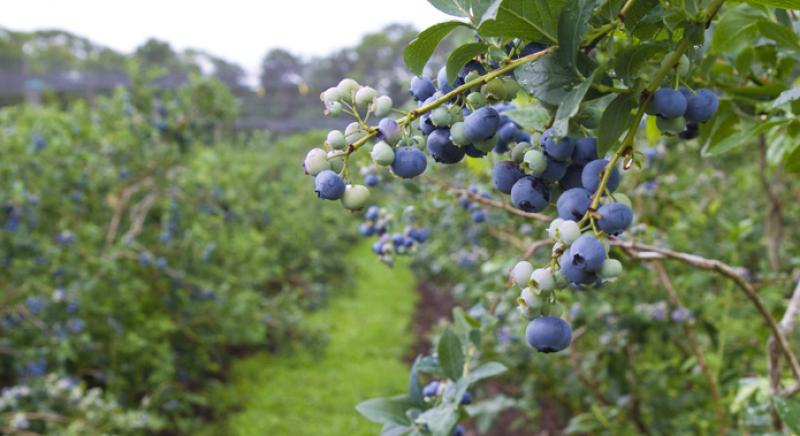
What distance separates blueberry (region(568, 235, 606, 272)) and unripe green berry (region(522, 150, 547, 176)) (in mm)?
93

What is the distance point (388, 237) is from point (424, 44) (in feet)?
3.20

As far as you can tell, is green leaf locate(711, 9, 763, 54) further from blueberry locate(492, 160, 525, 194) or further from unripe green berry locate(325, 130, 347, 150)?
unripe green berry locate(325, 130, 347, 150)

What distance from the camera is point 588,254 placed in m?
0.47

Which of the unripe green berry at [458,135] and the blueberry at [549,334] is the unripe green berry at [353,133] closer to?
the unripe green berry at [458,135]

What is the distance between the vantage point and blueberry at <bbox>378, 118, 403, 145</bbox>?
1.81ft

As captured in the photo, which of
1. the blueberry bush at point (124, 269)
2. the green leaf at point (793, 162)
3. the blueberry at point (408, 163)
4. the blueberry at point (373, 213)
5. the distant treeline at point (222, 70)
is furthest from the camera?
the distant treeline at point (222, 70)

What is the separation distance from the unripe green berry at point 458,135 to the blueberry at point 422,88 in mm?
92

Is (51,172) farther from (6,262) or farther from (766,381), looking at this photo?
(766,381)

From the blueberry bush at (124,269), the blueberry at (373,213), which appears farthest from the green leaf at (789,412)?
the blueberry bush at (124,269)

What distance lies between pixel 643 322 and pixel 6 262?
345 centimetres

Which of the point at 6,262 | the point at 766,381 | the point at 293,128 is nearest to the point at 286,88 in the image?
the point at 293,128

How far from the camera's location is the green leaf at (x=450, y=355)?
3.02ft

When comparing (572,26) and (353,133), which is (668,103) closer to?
(572,26)

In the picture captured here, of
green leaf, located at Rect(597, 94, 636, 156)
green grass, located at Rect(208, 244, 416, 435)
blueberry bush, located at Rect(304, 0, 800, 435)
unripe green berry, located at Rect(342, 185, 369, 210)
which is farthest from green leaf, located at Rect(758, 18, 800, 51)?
green grass, located at Rect(208, 244, 416, 435)
